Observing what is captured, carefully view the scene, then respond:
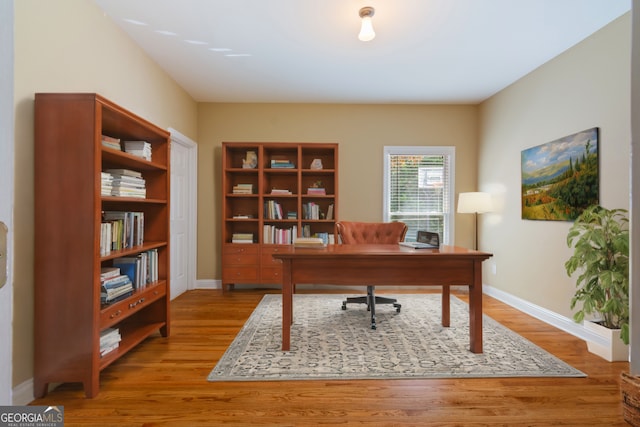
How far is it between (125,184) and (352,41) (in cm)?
230

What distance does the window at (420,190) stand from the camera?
15.8 ft

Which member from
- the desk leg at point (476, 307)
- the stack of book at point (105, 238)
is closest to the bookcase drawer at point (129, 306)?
the stack of book at point (105, 238)

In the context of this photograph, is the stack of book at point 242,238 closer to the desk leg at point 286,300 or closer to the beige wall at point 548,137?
the desk leg at point 286,300

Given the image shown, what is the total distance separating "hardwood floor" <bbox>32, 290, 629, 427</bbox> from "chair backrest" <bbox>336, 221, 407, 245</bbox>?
66.8 inches

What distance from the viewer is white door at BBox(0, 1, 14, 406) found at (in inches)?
A: 23.0

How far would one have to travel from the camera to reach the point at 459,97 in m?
4.45

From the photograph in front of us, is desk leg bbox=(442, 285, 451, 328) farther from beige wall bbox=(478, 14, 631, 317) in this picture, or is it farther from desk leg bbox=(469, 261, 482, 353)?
beige wall bbox=(478, 14, 631, 317)

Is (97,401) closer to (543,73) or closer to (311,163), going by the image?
(311,163)

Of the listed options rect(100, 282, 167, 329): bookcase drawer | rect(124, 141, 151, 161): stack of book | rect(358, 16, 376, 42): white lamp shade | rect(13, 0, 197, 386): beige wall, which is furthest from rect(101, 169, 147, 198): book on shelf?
rect(358, 16, 376, 42): white lamp shade

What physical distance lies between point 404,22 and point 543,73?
1826mm

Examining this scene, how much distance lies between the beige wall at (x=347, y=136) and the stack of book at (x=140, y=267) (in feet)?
6.61

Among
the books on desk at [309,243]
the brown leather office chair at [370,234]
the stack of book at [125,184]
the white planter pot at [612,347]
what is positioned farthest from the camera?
the brown leather office chair at [370,234]

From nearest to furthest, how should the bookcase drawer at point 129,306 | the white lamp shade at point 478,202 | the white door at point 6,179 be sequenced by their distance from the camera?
the white door at point 6,179 < the bookcase drawer at point 129,306 < the white lamp shade at point 478,202

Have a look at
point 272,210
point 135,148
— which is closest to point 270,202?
point 272,210
